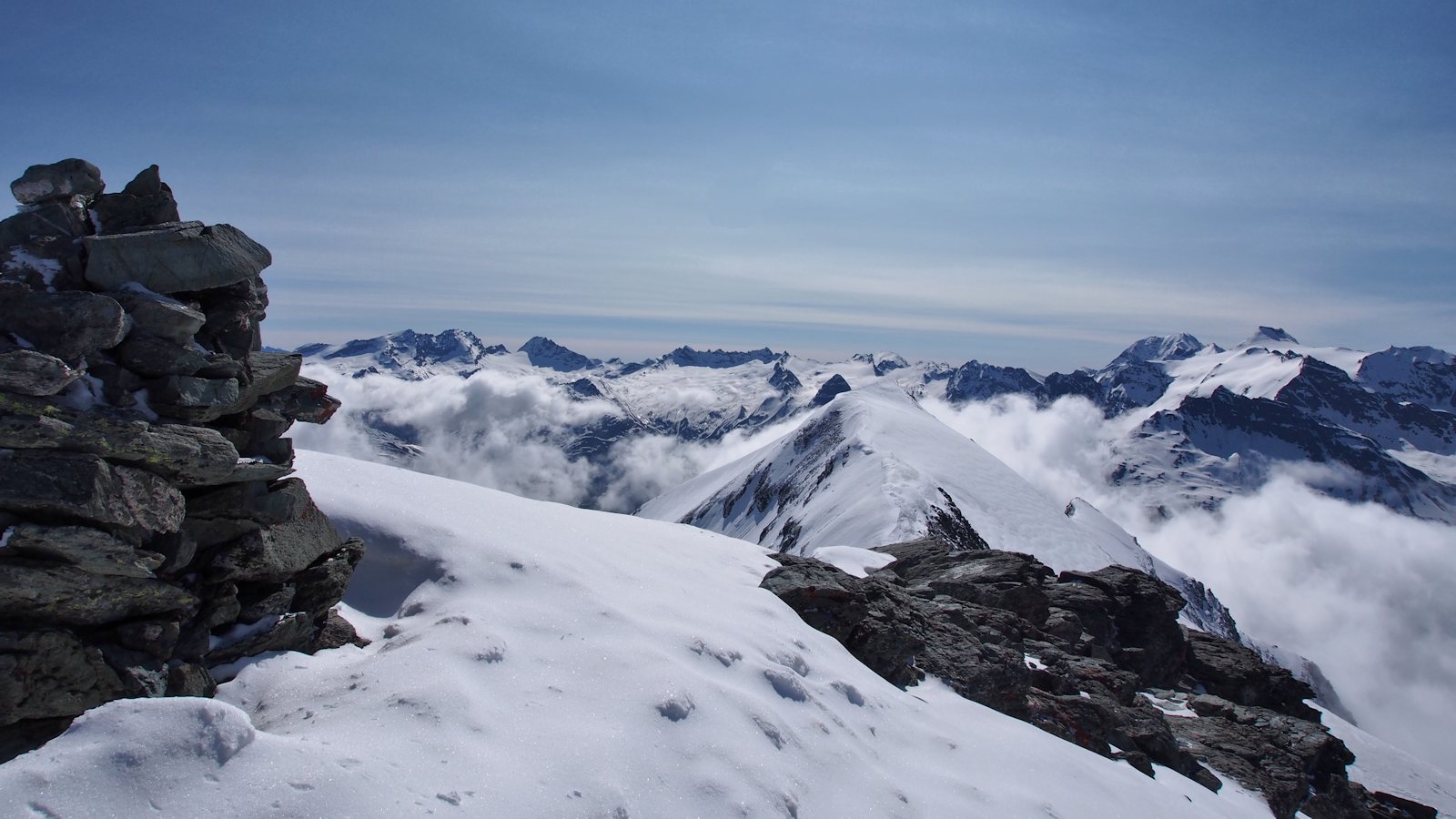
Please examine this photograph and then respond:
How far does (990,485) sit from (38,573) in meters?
96.8

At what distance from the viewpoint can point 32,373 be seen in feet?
26.3

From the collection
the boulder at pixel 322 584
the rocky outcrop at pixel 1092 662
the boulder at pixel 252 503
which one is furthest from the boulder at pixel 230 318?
the rocky outcrop at pixel 1092 662

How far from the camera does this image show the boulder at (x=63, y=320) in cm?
850

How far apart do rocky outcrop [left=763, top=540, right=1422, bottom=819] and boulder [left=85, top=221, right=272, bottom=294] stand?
1264 centimetres


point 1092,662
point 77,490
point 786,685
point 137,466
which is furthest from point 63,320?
point 1092,662

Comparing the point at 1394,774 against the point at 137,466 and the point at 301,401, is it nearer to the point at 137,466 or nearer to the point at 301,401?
the point at 301,401

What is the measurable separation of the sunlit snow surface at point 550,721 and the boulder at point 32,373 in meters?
3.58

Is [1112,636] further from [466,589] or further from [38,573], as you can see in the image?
[38,573]

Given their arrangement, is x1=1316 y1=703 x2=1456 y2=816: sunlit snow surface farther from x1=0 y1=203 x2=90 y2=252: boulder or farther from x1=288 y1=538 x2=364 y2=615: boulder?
x1=0 y1=203 x2=90 y2=252: boulder

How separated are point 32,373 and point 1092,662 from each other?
26.4 m

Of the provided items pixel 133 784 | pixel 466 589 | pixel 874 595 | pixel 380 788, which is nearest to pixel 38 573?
pixel 133 784

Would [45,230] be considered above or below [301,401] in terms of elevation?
above

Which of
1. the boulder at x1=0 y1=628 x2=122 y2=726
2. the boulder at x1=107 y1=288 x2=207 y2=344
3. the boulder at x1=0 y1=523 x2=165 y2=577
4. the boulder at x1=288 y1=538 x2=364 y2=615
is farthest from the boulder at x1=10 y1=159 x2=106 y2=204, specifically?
the boulder at x1=288 y1=538 x2=364 y2=615

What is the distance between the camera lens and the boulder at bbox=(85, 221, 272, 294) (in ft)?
31.1
